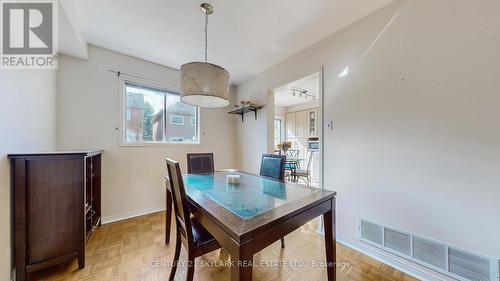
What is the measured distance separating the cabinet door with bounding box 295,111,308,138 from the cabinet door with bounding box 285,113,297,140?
13 cm

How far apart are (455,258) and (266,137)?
2.43 m

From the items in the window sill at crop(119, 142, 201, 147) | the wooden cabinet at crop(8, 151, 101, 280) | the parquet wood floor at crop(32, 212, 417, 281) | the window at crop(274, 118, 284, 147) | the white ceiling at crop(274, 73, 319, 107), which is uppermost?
the white ceiling at crop(274, 73, 319, 107)

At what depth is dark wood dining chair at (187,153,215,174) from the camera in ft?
8.02

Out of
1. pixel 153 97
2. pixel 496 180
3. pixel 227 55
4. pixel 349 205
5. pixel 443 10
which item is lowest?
pixel 349 205

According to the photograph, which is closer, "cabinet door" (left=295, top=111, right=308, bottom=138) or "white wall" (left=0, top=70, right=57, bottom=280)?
"white wall" (left=0, top=70, right=57, bottom=280)

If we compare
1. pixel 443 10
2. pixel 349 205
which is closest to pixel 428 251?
pixel 349 205

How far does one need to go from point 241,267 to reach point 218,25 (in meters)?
2.28

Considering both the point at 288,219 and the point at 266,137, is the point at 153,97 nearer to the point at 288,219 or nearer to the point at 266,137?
the point at 266,137

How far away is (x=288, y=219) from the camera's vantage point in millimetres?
1036

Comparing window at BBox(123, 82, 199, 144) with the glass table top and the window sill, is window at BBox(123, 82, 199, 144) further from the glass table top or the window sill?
the glass table top

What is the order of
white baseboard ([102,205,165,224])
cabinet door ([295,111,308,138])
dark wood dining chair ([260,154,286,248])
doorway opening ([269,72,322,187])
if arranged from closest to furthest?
dark wood dining chair ([260,154,286,248]) < white baseboard ([102,205,165,224]) < doorway opening ([269,72,322,187]) < cabinet door ([295,111,308,138])

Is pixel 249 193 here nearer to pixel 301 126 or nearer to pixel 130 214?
pixel 130 214

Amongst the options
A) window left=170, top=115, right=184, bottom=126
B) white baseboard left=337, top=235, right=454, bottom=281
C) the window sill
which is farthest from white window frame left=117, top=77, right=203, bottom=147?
white baseboard left=337, top=235, right=454, bottom=281

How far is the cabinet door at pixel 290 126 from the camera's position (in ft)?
19.7
